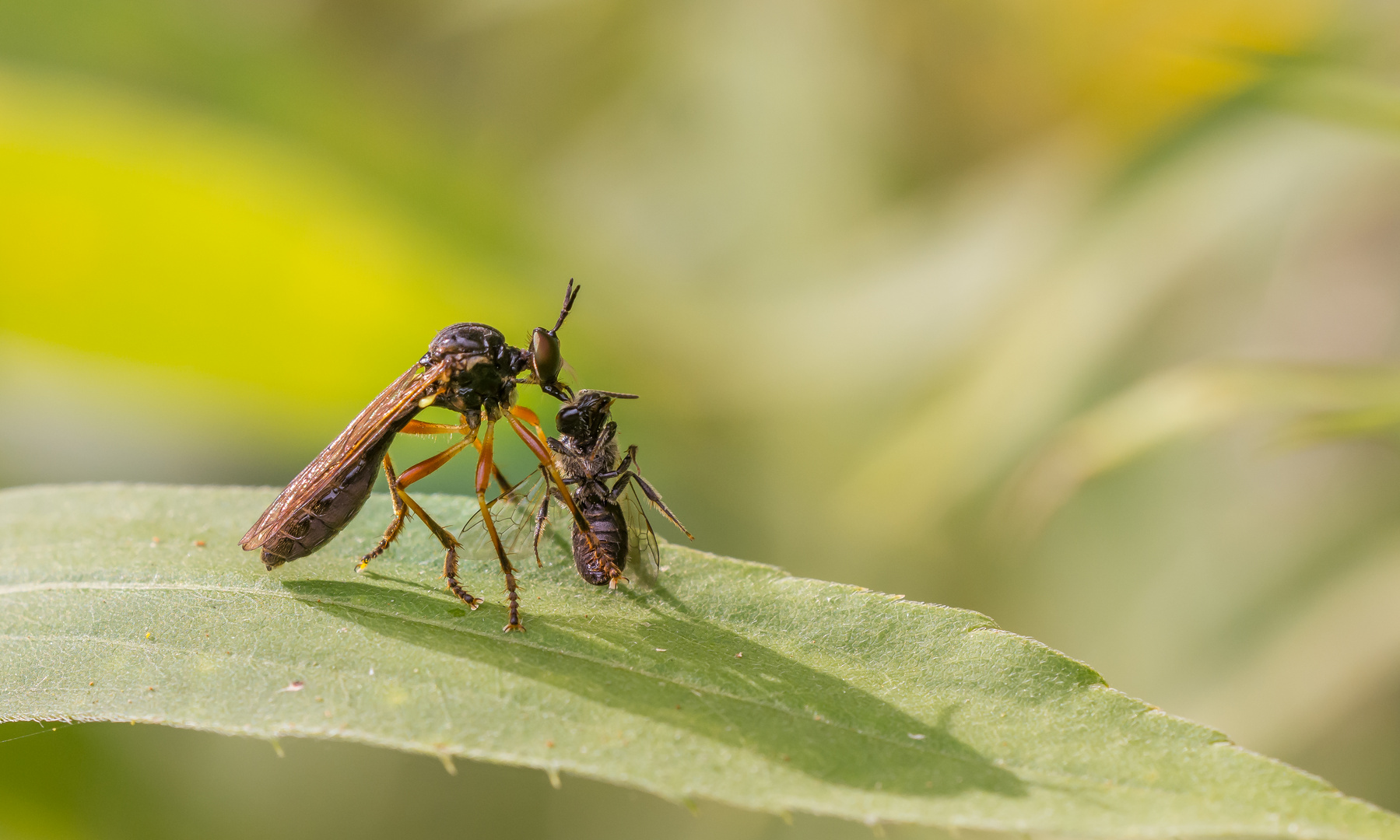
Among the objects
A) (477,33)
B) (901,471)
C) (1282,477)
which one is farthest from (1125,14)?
(477,33)

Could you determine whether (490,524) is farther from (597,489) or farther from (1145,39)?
(1145,39)

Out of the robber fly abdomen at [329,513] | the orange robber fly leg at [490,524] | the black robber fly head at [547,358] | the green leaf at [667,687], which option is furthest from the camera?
the black robber fly head at [547,358]

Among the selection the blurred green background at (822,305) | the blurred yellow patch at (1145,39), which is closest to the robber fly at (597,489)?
the blurred green background at (822,305)

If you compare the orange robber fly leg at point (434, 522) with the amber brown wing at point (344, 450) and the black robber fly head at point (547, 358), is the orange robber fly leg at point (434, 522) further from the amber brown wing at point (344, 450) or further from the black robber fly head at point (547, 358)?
the black robber fly head at point (547, 358)

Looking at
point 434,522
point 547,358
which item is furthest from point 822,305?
point 434,522

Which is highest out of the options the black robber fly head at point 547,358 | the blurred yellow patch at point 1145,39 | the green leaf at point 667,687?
the blurred yellow patch at point 1145,39

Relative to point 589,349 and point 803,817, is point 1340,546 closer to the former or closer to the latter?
point 803,817
